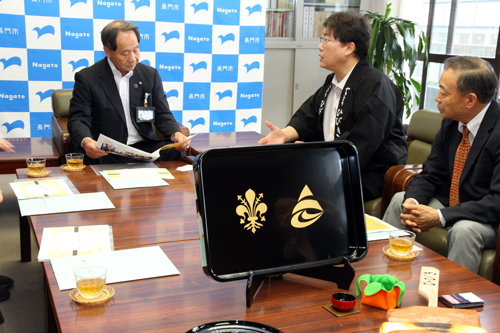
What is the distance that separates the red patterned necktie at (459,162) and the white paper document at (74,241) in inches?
63.6

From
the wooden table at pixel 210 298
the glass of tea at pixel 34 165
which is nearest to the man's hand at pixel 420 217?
the wooden table at pixel 210 298

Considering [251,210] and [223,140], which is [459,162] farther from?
[223,140]

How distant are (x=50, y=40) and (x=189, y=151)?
1942mm

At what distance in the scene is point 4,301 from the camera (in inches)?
93.1

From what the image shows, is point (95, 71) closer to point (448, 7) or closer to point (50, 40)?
Result: point (50, 40)

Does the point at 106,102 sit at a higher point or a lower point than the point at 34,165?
higher

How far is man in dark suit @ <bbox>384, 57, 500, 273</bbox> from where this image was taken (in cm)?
204

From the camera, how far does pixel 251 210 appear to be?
1.17 metres

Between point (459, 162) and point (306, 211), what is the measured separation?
1372 millimetres

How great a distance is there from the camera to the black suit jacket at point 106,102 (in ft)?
10.5

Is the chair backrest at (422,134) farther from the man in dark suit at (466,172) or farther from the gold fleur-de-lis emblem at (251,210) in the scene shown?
the gold fleur-de-lis emblem at (251,210)

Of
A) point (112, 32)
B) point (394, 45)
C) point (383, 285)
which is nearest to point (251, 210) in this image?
point (383, 285)

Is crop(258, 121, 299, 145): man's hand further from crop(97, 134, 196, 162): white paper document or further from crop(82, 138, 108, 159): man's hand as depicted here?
crop(82, 138, 108, 159): man's hand

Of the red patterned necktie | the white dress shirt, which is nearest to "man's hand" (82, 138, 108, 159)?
the white dress shirt
